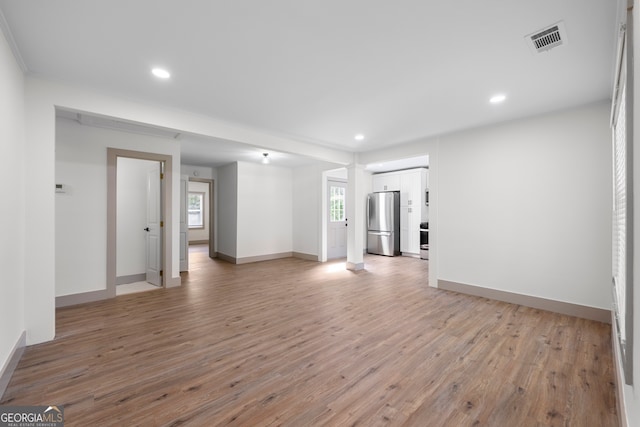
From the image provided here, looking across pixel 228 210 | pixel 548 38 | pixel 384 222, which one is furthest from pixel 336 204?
pixel 548 38

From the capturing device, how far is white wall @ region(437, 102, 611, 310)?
3.18 meters

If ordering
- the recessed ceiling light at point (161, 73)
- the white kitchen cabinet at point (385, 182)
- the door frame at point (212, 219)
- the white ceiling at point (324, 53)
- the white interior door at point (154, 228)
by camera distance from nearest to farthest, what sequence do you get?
1. the white ceiling at point (324, 53)
2. the recessed ceiling light at point (161, 73)
3. the white interior door at point (154, 228)
4. the door frame at point (212, 219)
5. the white kitchen cabinet at point (385, 182)

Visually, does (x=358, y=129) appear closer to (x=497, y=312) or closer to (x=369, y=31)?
(x=369, y=31)

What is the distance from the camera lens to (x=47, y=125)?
8.63 ft

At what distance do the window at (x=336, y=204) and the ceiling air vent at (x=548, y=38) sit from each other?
5.62 meters

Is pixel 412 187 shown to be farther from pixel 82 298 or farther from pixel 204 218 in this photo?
pixel 204 218

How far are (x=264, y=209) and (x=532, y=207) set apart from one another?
5.69 meters

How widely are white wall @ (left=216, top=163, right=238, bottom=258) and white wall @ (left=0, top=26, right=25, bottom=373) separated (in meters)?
4.36

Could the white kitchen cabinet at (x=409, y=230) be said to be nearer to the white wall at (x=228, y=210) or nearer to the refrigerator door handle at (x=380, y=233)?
the refrigerator door handle at (x=380, y=233)

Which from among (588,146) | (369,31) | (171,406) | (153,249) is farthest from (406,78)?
(153,249)

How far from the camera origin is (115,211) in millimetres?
4113

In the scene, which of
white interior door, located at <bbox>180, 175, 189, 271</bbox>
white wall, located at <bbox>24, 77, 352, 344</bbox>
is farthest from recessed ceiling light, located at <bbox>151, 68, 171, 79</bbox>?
white interior door, located at <bbox>180, 175, 189, 271</bbox>

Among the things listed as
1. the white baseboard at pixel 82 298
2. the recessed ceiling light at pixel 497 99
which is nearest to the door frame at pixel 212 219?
the white baseboard at pixel 82 298
